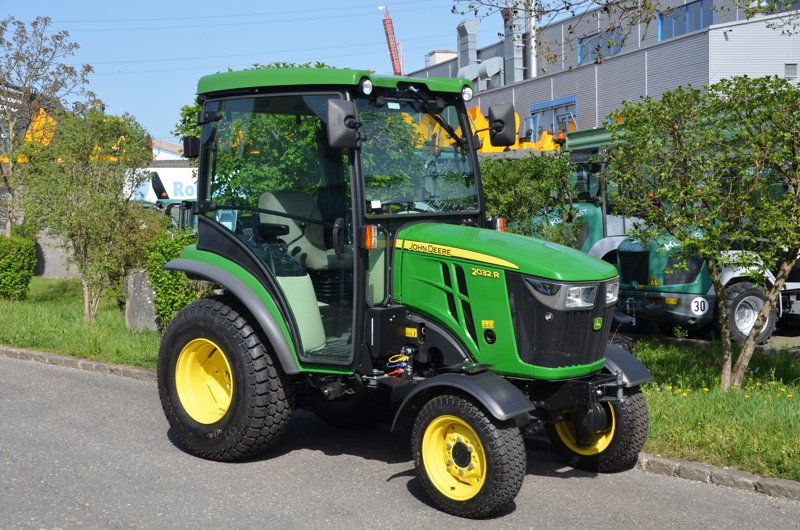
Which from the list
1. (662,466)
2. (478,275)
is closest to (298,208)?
(478,275)

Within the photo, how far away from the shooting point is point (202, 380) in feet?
24.6

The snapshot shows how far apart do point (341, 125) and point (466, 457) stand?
2107 mm

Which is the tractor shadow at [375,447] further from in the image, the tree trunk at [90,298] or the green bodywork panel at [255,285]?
the tree trunk at [90,298]

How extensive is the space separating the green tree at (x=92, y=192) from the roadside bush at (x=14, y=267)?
337 cm

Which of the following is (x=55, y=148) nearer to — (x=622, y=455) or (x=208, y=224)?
(x=208, y=224)

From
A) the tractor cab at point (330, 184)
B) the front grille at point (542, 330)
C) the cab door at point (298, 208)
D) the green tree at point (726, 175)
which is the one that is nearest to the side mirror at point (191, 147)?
the tractor cab at point (330, 184)

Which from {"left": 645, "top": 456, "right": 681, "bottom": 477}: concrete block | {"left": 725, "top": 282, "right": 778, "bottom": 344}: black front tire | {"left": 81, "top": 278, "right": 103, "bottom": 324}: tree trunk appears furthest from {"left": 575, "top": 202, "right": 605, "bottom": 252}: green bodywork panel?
{"left": 645, "top": 456, "right": 681, "bottom": 477}: concrete block

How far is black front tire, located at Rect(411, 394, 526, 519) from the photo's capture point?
5.83m

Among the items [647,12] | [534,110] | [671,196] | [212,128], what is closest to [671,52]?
[534,110]

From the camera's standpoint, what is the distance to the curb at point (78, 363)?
10.6 metres

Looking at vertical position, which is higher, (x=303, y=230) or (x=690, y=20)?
(x=690, y=20)

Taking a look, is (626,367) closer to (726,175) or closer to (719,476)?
(719,476)

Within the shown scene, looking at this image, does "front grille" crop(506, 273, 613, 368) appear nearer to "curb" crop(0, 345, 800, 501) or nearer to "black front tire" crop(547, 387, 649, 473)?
"black front tire" crop(547, 387, 649, 473)

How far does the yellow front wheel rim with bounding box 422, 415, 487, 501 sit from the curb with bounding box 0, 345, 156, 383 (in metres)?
4.97
